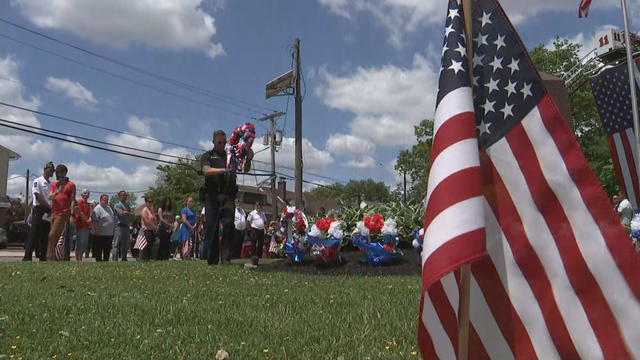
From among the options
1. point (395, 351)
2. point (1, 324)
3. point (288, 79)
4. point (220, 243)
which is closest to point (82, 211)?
point (220, 243)

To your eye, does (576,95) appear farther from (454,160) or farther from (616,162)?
(454,160)

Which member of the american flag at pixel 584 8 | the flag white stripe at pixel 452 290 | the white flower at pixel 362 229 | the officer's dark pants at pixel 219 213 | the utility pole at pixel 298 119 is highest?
the utility pole at pixel 298 119

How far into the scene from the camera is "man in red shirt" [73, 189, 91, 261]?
12.3 m

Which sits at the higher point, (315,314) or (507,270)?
(507,270)

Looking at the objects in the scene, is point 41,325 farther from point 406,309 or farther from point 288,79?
point 288,79

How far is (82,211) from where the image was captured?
488 inches

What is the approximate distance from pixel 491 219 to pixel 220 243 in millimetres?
7385

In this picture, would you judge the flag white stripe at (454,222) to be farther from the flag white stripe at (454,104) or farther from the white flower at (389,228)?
the white flower at (389,228)

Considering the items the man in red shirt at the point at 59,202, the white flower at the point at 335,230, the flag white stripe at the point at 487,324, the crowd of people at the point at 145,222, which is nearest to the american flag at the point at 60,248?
the crowd of people at the point at 145,222

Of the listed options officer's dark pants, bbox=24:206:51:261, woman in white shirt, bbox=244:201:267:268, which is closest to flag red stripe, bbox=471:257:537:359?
officer's dark pants, bbox=24:206:51:261

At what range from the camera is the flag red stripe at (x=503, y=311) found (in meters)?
2.33

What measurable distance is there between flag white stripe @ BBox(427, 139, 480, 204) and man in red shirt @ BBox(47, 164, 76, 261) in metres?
10.0

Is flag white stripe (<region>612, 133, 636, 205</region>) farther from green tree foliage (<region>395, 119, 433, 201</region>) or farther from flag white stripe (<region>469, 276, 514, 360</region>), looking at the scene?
green tree foliage (<region>395, 119, 433, 201</region>)

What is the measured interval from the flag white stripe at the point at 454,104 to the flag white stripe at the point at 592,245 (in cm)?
36
